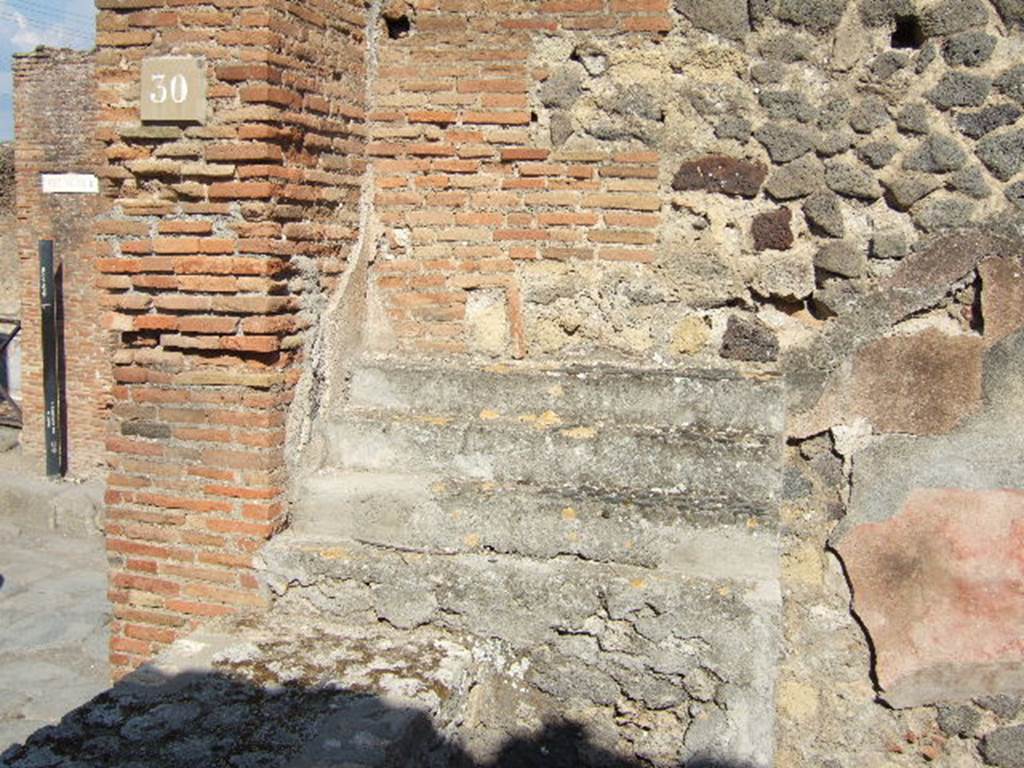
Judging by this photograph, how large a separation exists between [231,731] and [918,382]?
2.49 metres

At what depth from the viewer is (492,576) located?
3.02 meters

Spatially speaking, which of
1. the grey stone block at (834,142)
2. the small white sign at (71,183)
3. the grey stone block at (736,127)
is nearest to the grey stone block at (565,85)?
the grey stone block at (736,127)

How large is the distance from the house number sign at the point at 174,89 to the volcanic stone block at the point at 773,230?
200 cm

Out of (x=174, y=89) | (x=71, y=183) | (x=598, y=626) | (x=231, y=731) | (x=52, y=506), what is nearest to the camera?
(x=231, y=731)

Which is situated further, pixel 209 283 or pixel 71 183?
pixel 71 183

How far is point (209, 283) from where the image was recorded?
3174 millimetres

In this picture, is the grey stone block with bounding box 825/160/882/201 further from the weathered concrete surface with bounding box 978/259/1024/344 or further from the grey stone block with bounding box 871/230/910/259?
the weathered concrete surface with bounding box 978/259/1024/344

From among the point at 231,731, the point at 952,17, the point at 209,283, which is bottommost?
the point at 231,731

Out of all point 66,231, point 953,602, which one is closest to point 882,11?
point 953,602

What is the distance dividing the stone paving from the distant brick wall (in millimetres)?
1382

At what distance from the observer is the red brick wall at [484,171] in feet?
11.4

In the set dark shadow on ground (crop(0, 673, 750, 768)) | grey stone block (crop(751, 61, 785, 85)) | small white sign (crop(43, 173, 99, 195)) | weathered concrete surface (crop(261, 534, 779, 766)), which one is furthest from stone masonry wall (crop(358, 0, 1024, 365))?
small white sign (crop(43, 173, 99, 195))

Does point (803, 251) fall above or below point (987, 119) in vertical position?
below

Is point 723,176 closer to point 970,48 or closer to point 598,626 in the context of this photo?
point 970,48
